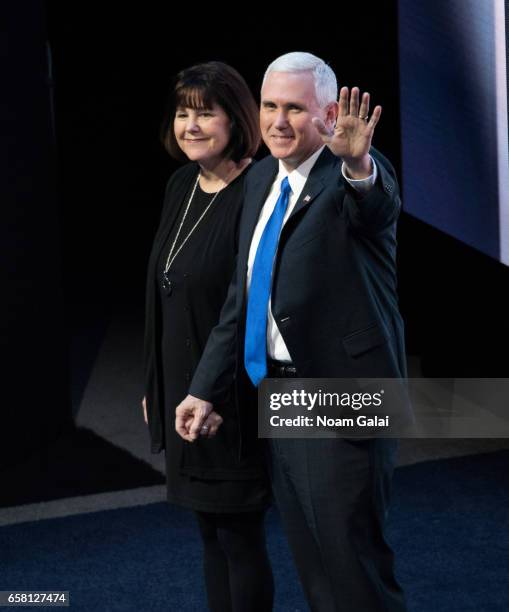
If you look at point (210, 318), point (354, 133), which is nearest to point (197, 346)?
point (210, 318)

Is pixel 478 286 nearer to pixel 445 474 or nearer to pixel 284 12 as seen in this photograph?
pixel 445 474

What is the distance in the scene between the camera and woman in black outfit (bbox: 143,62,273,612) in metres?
2.66

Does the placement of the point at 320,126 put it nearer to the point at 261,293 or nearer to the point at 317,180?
the point at 317,180

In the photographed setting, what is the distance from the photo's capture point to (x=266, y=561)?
2746 millimetres

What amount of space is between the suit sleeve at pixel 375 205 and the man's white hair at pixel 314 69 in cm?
19

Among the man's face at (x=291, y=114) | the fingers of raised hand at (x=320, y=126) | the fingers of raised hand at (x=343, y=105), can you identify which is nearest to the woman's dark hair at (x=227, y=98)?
the man's face at (x=291, y=114)

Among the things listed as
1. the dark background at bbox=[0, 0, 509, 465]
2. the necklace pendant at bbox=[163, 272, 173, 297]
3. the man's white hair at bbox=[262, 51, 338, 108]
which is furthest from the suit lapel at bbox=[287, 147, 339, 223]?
the dark background at bbox=[0, 0, 509, 465]

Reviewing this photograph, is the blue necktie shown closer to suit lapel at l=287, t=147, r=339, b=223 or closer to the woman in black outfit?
suit lapel at l=287, t=147, r=339, b=223

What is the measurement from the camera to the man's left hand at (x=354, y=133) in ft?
6.93

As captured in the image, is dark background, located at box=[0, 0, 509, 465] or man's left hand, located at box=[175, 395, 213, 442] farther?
dark background, located at box=[0, 0, 509, 465]

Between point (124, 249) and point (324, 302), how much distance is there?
29.8 feet

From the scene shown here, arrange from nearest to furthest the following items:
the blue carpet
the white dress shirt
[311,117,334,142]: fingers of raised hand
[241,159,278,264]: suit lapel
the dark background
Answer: [311,117,334,142]: fingers of raised hand, the white dress shirt, [241,159,278,264]: suit lapel, the blue carpet, the dark background

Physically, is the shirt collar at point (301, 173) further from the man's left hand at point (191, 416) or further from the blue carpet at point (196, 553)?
the blue carpet at point (196, 553)

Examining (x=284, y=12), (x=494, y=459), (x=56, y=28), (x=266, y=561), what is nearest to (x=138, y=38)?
(x=56, y=28)
